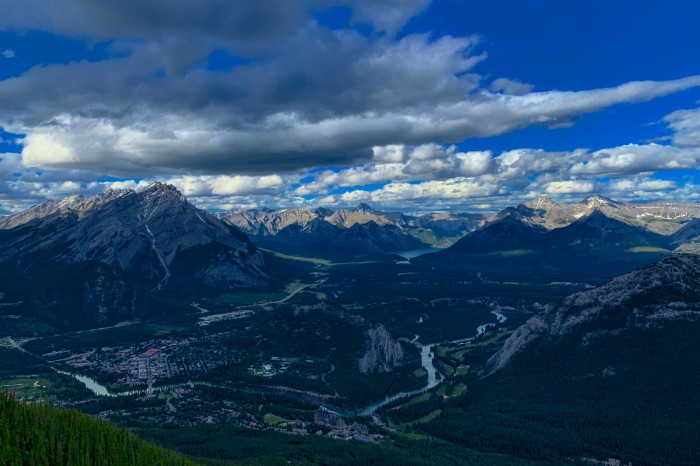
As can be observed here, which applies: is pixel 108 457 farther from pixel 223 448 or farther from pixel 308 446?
pixel 308 446

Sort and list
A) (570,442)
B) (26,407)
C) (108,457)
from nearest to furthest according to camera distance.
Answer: (108,457)
(26,407)
(570,442)

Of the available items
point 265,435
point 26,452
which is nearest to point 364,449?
point 265,435

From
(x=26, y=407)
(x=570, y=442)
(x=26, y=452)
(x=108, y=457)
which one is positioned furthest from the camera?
(x=570, y=442)

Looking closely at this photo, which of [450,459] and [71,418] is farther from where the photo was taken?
[450,459]

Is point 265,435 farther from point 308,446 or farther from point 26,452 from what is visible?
point 26,452

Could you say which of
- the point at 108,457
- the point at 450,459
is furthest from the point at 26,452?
the point at 450,459

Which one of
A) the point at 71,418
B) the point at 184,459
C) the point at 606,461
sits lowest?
the point at 606,461

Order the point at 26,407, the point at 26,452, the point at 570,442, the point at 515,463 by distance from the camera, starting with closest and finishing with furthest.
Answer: the point at 26,452 → the point at 26,407 → the point at 515,463 → the point at 570,442

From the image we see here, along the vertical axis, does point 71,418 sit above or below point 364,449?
above

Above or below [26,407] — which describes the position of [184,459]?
below
